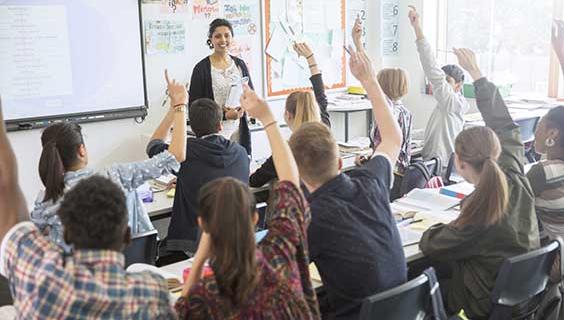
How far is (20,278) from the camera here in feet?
4.70

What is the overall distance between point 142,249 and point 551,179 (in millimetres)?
1872

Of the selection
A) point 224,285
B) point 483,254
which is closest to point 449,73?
point 483,254

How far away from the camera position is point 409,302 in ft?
7.22

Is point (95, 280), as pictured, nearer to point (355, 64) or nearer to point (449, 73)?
point (355, 64)

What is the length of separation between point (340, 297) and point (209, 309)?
2.47ft

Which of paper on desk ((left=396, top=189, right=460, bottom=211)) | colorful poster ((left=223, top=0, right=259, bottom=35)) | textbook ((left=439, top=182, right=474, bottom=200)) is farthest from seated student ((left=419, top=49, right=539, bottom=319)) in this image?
colorful poster ((left=223, top=0, right=259, bottom=35))

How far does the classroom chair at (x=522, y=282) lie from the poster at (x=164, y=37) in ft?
12.2

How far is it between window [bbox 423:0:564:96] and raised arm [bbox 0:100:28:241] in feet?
19.0

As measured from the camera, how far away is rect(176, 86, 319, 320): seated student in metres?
1.54

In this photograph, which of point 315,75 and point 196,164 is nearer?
point 196,164

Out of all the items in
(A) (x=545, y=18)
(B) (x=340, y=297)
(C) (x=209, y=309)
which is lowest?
(B) (x=340, y=297)

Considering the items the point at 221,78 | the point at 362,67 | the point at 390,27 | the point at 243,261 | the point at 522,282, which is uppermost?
the point at 390,27

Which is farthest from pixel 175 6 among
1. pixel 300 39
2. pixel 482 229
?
pixel 482 229

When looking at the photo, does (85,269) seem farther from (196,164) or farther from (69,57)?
(69,57)
